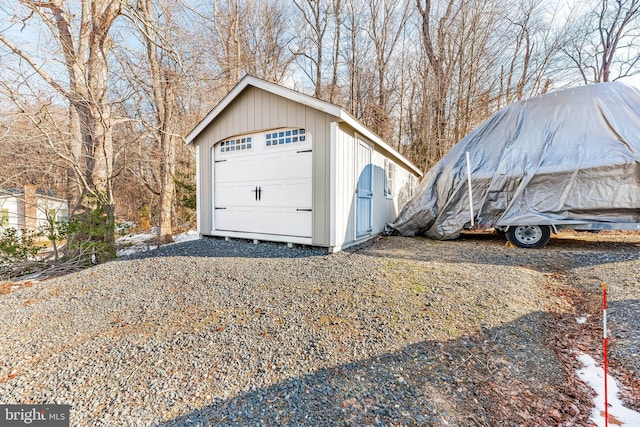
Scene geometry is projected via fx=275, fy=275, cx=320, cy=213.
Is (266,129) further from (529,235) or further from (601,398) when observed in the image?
(529,235)

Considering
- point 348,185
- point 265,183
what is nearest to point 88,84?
point 265,183

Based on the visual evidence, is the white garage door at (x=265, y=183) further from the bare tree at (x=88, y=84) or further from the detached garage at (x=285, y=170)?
the bare tree at (x=88, y=84)

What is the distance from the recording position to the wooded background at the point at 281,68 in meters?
5.50

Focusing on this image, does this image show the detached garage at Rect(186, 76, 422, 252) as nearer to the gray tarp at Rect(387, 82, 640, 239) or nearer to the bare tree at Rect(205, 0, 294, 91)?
the gray tarp at Rect(387, 82, 640, 239)

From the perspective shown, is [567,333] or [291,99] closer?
[567,333]

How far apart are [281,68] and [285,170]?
10.8 meters

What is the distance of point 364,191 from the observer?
6125mm

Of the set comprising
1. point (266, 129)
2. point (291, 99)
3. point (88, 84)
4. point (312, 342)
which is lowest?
point (312, 342)

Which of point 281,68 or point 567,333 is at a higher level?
point 281,68

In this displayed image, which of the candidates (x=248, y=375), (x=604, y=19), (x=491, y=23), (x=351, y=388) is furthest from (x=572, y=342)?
(x=604, y=19)

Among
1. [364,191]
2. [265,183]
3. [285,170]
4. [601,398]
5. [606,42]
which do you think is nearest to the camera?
[601,398]

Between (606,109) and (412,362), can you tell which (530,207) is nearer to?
(606,109)

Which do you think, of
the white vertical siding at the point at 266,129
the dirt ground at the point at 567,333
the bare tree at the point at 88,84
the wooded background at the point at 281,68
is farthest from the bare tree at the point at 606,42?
the bare tree at the point at 88,84

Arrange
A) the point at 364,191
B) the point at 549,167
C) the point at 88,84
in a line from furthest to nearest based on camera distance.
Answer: the point at 364,191 → the point at 88,84 → the point at 549,167
